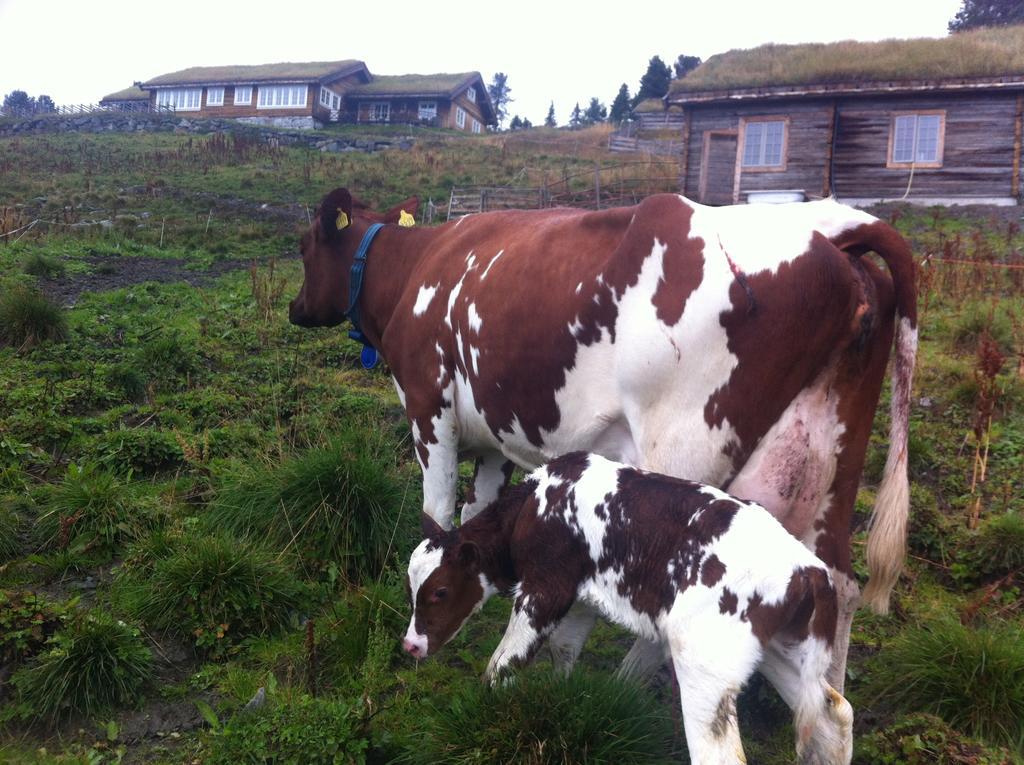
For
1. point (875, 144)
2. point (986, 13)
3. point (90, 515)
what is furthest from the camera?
point (986, 13)

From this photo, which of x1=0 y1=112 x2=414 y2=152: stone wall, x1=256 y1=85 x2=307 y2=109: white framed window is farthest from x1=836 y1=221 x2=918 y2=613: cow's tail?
x1=256 y1=85 x2=307 y2=109: white framed window

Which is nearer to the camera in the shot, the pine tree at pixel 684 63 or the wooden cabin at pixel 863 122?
the wooden cabin at pixel 863 122

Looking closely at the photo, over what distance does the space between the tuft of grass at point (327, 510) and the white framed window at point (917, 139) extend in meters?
21.0

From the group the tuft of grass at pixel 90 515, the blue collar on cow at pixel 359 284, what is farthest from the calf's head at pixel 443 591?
the blue collar on cow at pixel 359 284

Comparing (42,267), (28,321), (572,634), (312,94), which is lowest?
(572,634)

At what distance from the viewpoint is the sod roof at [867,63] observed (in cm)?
2080

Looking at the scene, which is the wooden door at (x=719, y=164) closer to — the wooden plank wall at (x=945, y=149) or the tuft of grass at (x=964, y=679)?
the wooden plank wall at (x=945, y=149)

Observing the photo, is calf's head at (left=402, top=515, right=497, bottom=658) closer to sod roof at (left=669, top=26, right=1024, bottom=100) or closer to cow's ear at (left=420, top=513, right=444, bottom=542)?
cow's ear at (left=420, top=513, right=444, bottom=542)

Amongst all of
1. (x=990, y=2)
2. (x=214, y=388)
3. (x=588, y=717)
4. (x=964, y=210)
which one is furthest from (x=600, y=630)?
(x=990, y=2)

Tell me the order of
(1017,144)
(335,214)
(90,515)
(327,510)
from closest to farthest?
(327,510) < (90,515) < (335,214) < (1017,144)

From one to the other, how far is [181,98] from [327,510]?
61.3m

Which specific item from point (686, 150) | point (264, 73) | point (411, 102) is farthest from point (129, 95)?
point (686, 150)

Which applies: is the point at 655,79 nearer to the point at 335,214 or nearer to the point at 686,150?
the point at 686,150

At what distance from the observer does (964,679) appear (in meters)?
3.63
